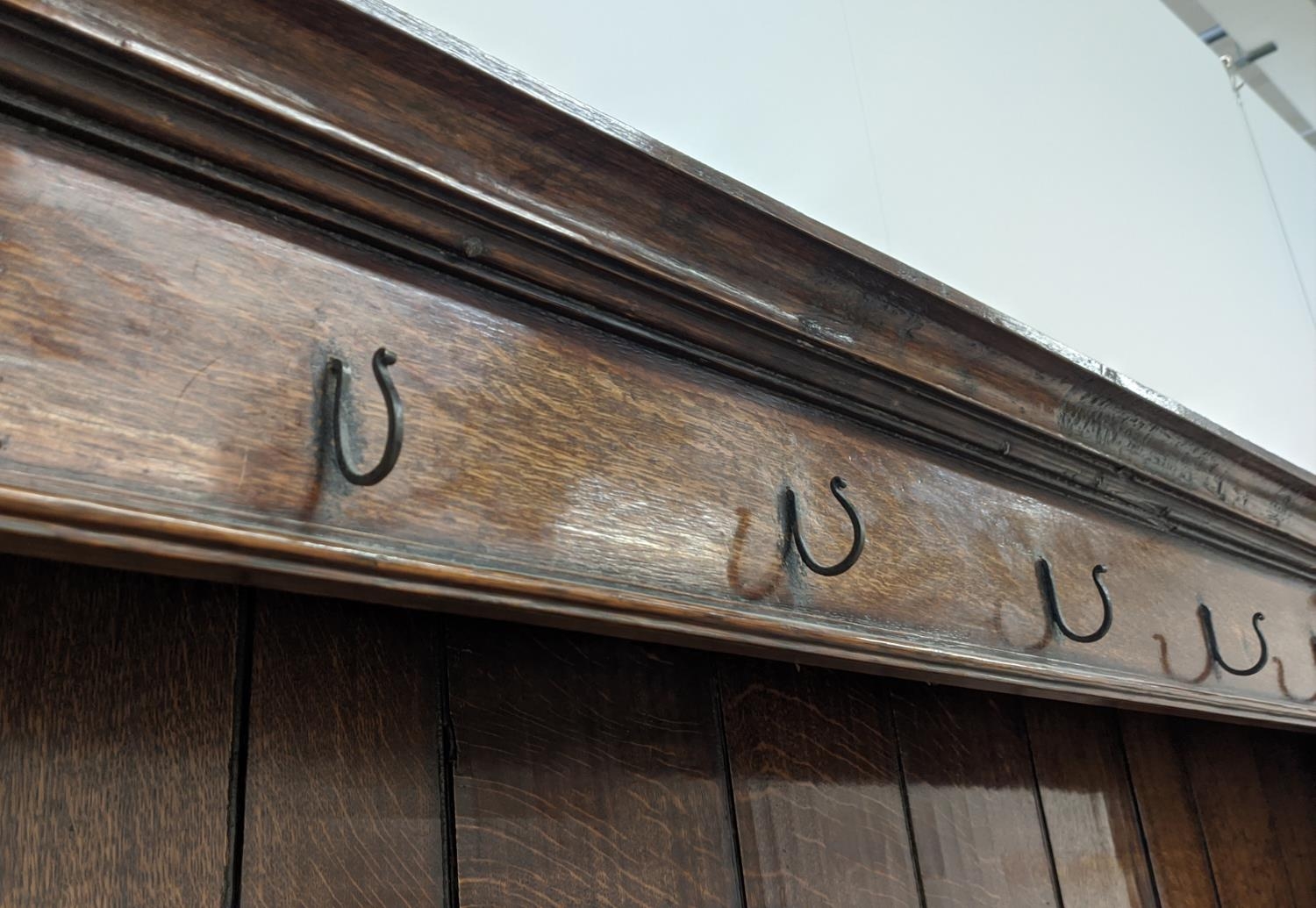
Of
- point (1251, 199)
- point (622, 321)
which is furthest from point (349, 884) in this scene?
point (1251, 199)

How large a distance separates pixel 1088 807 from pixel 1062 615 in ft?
0.96

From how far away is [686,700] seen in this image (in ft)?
2.21

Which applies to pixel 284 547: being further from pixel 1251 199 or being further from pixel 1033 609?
pixel 1251 199

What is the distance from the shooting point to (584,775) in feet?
1.97

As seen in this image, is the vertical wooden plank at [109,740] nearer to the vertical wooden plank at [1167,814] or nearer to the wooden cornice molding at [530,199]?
the wooden cornice molding at [530,199]

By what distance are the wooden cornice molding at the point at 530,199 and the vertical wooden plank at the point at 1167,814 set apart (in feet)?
1.30

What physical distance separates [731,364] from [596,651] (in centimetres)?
19

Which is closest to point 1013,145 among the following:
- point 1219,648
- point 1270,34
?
point 1219,648

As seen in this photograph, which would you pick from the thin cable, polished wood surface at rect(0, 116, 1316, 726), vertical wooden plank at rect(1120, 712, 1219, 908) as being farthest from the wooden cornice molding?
the thin cable

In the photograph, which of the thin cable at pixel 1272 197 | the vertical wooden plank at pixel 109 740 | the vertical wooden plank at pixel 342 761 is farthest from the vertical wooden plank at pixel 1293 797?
the vertical wooden plank at pixel 109 740

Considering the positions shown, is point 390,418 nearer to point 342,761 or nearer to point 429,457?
point 429,457

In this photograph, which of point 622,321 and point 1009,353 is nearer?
point 622,321

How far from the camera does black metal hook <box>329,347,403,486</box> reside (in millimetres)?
393

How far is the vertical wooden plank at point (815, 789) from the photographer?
678 mm
